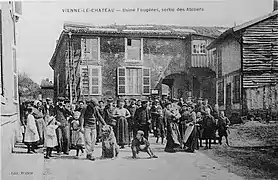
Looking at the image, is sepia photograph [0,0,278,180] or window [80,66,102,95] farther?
window [80,66,102,95]

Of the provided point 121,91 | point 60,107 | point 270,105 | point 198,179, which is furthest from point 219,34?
point 60,107

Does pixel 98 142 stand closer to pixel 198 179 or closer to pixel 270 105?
pixel 198 179

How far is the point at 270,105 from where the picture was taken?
3.16 metres

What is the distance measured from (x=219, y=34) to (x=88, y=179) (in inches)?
58.5

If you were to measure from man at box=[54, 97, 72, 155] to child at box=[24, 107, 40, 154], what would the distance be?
17 centimetres

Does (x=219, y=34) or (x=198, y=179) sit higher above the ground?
(x=219, y=34)

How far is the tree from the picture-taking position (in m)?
3.08

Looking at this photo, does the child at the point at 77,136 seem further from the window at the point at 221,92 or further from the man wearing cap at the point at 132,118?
the window at the point at 221,92

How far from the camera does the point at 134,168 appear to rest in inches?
122

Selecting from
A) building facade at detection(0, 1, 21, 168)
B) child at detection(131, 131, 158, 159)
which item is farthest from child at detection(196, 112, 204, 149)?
building facade at detection(0, 1, 21, 168)

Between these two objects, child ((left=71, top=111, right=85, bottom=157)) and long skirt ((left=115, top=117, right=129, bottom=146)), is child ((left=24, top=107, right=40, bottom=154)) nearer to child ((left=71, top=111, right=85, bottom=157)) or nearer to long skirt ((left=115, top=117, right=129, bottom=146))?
child ((left=71, top=111, right=85, bottom=157))

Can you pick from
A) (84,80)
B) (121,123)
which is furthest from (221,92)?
(84,80)

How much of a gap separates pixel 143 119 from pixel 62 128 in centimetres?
62

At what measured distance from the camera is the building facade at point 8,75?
3.00 m
